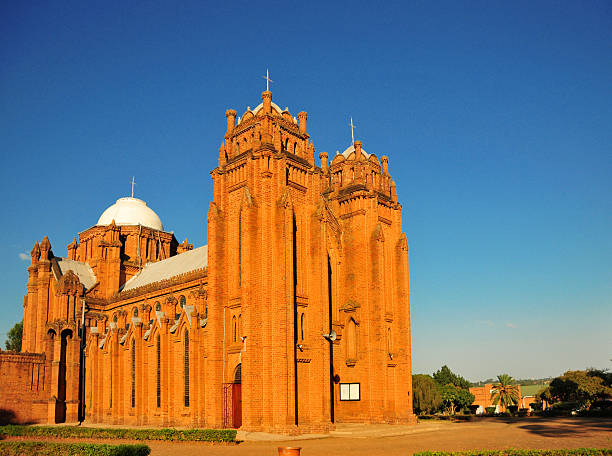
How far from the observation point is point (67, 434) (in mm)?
36281

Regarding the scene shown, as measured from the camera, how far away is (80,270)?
224 feet

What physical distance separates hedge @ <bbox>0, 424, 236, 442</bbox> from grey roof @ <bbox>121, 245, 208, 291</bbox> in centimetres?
1971

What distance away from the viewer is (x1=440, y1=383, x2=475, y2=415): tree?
91688 mm

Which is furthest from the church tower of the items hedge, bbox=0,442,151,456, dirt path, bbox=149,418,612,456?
hedge, bbox=0,442,151,456

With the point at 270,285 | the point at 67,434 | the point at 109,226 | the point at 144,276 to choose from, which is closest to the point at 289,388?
the point at 270,285

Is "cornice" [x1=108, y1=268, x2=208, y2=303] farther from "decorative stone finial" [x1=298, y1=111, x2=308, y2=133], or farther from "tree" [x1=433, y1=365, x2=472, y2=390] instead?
"tree" [x1=433, y1=365, x2=472, y2=390]

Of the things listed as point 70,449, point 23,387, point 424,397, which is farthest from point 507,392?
point 70,449

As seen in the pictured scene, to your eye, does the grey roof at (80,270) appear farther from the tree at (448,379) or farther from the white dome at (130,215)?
the tree at (448,379)

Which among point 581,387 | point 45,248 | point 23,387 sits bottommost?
point 581,387

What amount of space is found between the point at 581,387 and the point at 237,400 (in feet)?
148

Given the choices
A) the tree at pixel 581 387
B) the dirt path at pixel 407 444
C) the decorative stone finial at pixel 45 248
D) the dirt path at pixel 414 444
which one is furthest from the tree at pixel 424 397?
the decorative stone finial at pixel 45 248

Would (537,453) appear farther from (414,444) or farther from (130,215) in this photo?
(130,215)

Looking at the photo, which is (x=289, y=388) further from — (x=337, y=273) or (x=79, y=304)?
(x=79, y=304)

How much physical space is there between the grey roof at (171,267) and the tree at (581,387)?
45757 mm
